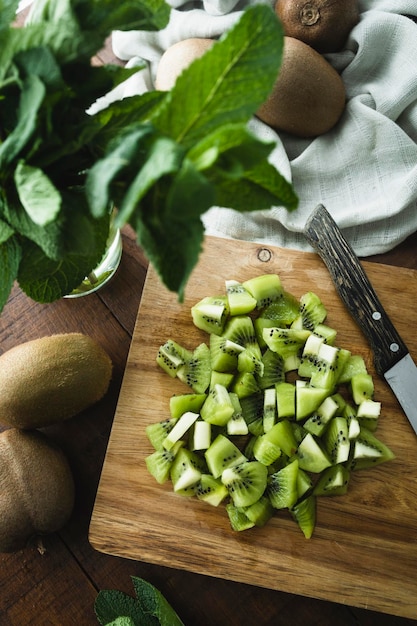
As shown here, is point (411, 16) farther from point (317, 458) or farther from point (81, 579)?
point (81, 579)

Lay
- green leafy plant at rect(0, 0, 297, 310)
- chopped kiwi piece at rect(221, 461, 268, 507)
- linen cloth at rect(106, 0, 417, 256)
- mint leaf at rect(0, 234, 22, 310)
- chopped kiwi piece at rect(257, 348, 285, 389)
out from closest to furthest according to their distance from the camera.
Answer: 1. green leafy plant at rect(0, 0, 297, 310)
2. mint leaf at rect(0, 234, 22, 310)
3. chopped kiwi piece at rect(221, 461, 268, 507)
4. chopped kiwi piece at rect(257, 348, 285, 389)
5. linen cloth at rect(106, 0, 417, 256)

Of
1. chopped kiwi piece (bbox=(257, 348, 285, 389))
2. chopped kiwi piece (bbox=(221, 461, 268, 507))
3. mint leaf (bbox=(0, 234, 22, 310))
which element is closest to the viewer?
mint leaf (bbox=(0, 234, 22, 310))

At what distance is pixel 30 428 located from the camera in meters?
1.20

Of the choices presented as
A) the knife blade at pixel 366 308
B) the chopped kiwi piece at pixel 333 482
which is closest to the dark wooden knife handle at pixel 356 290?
the knife blade at pixel 366 308

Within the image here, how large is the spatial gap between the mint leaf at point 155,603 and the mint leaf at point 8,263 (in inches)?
27.2

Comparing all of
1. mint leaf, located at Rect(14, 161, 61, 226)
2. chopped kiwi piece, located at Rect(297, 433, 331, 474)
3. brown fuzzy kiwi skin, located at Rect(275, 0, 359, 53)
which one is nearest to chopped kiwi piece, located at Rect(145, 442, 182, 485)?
chopped kiwi piece, located at Rect(297, 433, 331, 474)

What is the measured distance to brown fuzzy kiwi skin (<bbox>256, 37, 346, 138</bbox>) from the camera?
3.99 feet

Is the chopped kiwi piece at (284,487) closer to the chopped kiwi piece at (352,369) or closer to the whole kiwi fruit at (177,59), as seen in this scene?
the chopped kiwi piece at (352,369)

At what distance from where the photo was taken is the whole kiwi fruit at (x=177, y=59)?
124 centimetres

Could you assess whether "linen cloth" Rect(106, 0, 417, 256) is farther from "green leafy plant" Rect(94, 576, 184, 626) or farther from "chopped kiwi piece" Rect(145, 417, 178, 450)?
"green leafy plant" Rect(94, 576, 184, 626)

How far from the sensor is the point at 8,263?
29.2 inches

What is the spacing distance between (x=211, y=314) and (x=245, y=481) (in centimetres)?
31

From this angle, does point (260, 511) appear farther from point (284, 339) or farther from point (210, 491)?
point (284, 339)

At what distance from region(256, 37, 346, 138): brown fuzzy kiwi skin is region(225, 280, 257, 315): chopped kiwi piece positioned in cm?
36
